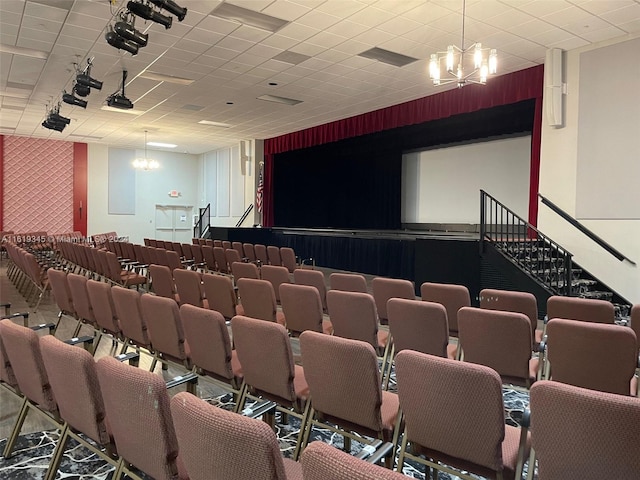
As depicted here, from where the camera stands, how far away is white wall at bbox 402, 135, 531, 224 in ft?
36.2

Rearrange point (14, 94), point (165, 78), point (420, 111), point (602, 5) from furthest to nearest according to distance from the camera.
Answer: point (420, 111)
point (14, 94)
point (165, 78)
point (602, 5)

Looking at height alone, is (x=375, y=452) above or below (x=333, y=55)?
below

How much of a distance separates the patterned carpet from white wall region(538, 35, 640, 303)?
5074 millimetres

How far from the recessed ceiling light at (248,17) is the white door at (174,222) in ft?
46.9

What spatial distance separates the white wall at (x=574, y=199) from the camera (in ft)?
22.8

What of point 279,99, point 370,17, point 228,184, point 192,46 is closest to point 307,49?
point 370,17

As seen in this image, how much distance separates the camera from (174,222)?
20406mm

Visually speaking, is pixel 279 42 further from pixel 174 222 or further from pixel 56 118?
pixel 174 222

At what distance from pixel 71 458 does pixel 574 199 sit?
25.4 ft

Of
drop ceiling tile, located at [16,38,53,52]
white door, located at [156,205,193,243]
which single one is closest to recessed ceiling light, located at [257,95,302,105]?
drop ceiling tile, located at [16,38,53,52]

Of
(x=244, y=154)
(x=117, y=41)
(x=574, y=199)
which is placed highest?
(x=244, y=154)

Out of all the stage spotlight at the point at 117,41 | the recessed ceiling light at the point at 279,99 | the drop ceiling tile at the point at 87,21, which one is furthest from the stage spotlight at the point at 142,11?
the recessed ceiling light at the point at 279,99

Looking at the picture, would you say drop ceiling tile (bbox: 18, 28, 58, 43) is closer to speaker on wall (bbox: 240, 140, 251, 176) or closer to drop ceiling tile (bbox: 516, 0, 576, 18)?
drop ceiling tile (bbox: 516, 0, 576, 18)

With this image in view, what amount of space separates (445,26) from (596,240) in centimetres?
390
